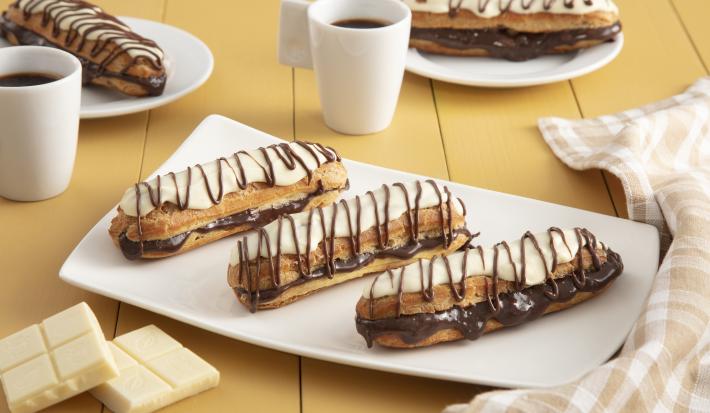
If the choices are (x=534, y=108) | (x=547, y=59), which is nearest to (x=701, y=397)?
(x=534, y=108)

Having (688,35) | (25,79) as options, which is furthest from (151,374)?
(688,35)

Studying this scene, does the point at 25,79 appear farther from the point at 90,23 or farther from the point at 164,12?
the point at 164,12

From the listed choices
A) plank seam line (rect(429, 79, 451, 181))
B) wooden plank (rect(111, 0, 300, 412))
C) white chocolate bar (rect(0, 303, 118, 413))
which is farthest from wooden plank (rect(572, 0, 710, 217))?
white chocolate bar (rect(0, 303, 118, 413))

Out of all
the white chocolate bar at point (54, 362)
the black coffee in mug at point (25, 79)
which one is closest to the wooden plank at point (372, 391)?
the white chocolate bar at point (54, 362)

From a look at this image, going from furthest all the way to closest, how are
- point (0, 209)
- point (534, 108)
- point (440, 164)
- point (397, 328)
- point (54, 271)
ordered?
1. point (534, 108)
2. point (440, 164)
3. point (0, 209)
4. point (54, 271)
5. point (397, 328)

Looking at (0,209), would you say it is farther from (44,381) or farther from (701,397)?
(701,397)

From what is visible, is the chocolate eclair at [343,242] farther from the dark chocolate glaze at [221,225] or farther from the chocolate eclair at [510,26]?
the chocolate eclair at [510,26]

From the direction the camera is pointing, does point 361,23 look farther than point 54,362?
Yes
